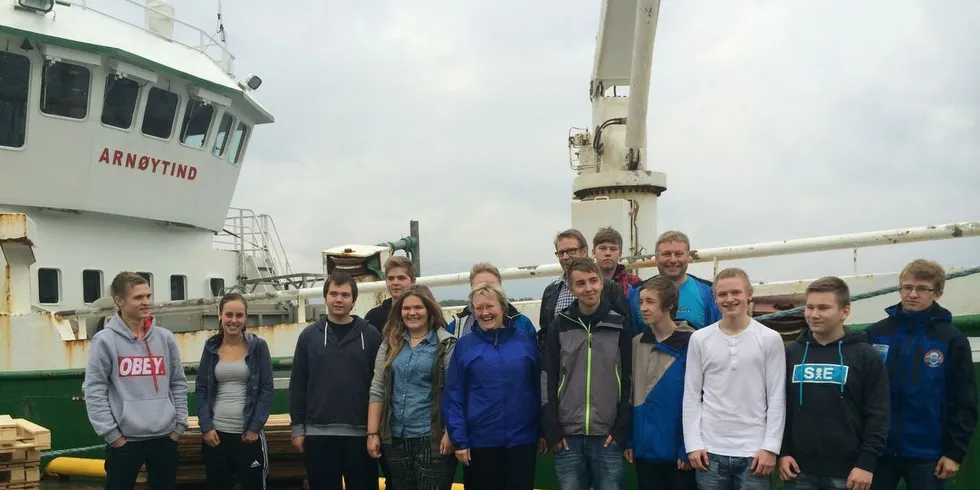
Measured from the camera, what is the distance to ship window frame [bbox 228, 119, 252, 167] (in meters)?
12.6

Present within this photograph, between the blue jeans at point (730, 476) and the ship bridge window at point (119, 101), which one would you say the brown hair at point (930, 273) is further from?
the ship bridge window at point (119, 101)

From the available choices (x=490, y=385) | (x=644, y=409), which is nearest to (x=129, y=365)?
(x=490, y=385)

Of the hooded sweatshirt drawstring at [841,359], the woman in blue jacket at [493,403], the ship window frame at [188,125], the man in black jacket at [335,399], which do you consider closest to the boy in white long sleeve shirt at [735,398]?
the hooded sweatshirt drawstring at [841,359]

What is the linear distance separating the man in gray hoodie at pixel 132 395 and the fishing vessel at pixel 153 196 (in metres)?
1.95

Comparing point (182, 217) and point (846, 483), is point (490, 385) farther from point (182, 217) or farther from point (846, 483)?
point (182, 217)

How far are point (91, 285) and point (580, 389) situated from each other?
8.60 metres

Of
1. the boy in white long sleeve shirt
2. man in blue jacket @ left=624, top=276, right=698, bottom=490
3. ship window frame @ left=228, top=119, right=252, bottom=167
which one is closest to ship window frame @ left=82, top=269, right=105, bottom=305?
ship window frame @ left=228, top=119, right=252, bottom=167

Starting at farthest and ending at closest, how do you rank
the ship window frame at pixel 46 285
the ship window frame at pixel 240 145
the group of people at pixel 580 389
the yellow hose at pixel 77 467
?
the ship window frame at pixel 240 145 < the ship window frame at pixel 46 285 < the yellow hose at pixel 77 467 < the group of people at pixel 580 389

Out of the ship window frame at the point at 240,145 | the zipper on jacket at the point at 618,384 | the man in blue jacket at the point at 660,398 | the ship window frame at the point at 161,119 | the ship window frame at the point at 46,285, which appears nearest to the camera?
the man in blue jacket at the point at 660,398

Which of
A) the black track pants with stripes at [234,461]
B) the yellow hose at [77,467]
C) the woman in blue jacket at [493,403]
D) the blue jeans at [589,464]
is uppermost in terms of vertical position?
the woman in blue jacket at [493,403]

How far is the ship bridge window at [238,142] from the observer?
496 inches

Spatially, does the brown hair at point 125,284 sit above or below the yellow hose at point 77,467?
above

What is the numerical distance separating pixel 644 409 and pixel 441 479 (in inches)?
44.7

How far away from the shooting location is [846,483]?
343 cm
